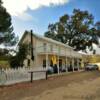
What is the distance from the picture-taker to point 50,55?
50.4m

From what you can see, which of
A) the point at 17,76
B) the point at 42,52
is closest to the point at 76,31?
the point at 42,52

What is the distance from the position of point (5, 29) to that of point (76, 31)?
39224 millimetres

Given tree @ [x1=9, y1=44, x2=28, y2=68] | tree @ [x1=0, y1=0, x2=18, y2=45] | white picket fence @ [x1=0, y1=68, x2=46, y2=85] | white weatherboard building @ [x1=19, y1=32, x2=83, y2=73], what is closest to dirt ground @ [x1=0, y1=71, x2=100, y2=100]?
white picket fence @ [x1=0, y1=68, x2=46, y2=85]

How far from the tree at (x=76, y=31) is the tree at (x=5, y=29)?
3583 cm

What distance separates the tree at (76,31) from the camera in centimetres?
7712

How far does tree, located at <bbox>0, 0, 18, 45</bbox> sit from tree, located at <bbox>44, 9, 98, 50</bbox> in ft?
118

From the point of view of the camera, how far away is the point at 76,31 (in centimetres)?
7725

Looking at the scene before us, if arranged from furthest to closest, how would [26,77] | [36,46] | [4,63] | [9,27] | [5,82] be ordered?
[36,46] → [4,63] → [9,27] → [26,77] → [5,82]

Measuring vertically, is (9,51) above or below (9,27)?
below

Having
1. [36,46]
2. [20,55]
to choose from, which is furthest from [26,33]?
[20,55]

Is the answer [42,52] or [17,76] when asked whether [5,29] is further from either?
[17,76]

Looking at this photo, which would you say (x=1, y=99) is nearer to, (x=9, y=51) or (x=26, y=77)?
(x=26, y=77)

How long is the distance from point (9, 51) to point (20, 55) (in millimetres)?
5084

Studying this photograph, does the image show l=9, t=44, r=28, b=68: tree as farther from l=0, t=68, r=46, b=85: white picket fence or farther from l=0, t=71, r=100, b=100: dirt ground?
l=0, t=71, r=100, b=100: dirt ground
